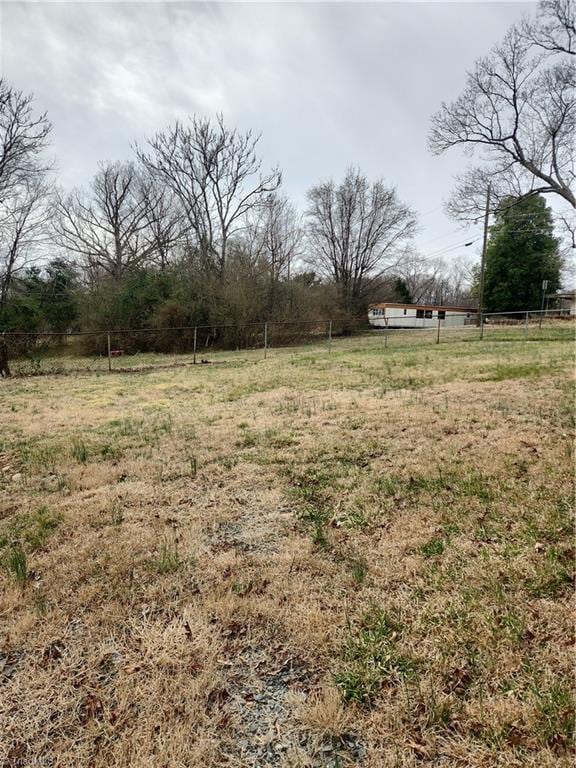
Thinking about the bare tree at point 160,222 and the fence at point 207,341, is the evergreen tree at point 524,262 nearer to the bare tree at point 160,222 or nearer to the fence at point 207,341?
the fence at point 207,341

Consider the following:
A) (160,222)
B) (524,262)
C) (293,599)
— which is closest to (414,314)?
(524,262)

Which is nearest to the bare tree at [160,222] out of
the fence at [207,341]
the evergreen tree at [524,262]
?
the fence at [207,341]

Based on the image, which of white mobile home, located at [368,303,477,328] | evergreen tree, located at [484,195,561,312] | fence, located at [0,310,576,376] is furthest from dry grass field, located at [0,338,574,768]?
white mobile home, located at [368,303,477,328]

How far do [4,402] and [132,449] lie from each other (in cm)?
501

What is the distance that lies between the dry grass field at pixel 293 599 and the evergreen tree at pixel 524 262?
31.6 meters

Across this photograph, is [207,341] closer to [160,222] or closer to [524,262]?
[160,222]

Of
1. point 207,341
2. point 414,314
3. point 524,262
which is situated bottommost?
point 207,341

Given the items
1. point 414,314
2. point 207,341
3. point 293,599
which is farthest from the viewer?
point 414,314

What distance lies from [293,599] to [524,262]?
36042 millimetres

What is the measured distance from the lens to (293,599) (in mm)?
2125

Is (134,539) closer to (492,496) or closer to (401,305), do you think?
(492,496)

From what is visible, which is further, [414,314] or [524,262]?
[414,314]

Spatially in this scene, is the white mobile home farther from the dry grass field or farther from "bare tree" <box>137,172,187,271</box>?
the dry grass field

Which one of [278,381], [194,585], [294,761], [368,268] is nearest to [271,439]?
[194,585]
